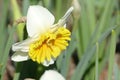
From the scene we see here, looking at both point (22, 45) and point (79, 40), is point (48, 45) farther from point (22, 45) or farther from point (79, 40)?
point (79, 40)

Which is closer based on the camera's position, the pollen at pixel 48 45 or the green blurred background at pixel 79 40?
the pollen at pixel 48 45

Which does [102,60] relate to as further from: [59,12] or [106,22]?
[59,12]

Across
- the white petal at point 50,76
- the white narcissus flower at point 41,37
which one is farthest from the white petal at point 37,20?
the white petal at point 50,76

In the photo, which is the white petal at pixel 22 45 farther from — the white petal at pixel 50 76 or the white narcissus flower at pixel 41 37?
the white petal at pixel 50 76

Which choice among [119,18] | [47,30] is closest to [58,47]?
[47,30]

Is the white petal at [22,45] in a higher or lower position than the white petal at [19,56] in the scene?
higher
